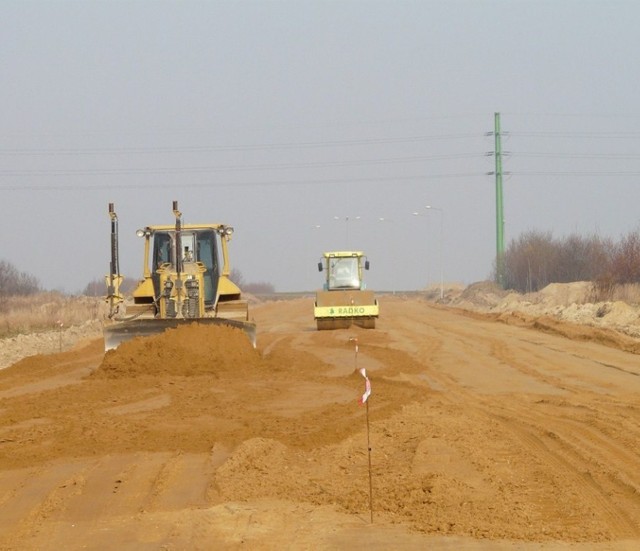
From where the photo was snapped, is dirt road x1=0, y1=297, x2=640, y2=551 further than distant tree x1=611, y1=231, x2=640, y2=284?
No

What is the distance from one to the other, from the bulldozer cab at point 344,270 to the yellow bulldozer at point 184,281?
17.0 meters

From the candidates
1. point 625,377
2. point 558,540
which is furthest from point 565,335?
point 558,540

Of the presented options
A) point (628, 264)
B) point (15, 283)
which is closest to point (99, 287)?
point (15, 283)

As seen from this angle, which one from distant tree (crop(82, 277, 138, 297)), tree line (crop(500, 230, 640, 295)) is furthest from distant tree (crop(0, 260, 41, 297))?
tree line (crop(500, 230, 640, 295))

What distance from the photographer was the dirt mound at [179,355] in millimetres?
20031

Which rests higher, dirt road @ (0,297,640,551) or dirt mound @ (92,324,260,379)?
dirt mound @ (92,324,260,379)

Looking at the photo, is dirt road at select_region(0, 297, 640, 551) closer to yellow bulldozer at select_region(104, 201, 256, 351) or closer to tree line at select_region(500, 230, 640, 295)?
yellow bulldozer at select_region(104, 201, 256, 351)

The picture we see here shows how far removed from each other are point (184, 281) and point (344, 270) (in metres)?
19.1

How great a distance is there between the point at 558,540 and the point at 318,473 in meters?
3.17

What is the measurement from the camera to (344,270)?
4191 cm

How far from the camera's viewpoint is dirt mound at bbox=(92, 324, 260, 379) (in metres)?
20.0

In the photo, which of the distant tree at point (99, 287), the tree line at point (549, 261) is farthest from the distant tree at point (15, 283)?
the tree line at point (549, 261)

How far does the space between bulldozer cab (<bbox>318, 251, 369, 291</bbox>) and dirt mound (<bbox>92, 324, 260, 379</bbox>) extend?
20.7m

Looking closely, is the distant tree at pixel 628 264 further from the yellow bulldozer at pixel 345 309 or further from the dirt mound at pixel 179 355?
the dirt mound at pixel 179 355
